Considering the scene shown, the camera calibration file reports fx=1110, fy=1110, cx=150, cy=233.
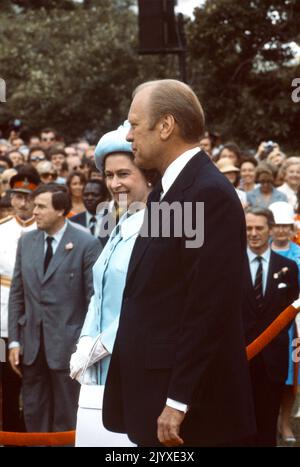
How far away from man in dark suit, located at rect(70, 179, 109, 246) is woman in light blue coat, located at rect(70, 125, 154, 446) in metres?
4.41

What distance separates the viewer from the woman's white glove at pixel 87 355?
4.27m

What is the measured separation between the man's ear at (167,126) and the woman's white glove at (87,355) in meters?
1.06

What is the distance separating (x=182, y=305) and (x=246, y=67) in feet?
49.0

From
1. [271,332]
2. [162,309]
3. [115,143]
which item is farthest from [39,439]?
[162,309]

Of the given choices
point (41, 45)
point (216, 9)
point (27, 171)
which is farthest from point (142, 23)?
point (41, 45)

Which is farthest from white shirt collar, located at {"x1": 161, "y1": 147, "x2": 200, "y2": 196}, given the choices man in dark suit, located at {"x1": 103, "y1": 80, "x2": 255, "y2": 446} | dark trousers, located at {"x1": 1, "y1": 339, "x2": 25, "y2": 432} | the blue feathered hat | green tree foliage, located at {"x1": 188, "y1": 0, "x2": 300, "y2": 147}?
green tree foliage, located at {"x1": 188, "y1": 0, "x2": 300, "y2": 147}

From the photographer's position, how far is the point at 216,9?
57.0ft

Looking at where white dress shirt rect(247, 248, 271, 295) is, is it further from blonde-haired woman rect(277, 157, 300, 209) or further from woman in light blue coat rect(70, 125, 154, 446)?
blonde-haired woman rect(277, 157, 300, 209)

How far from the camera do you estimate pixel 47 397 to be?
7.16m

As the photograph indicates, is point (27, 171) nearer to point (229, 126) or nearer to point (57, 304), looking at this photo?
point (57, 304)

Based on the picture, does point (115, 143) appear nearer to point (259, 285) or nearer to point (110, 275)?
point (110, 275)

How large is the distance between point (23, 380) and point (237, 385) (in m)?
4.00

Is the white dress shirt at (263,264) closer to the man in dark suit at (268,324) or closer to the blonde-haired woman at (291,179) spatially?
the man in dark suit at (268,324)

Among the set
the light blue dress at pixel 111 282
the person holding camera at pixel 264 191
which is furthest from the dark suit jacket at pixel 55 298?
the person holding camera at pixel 264 191
